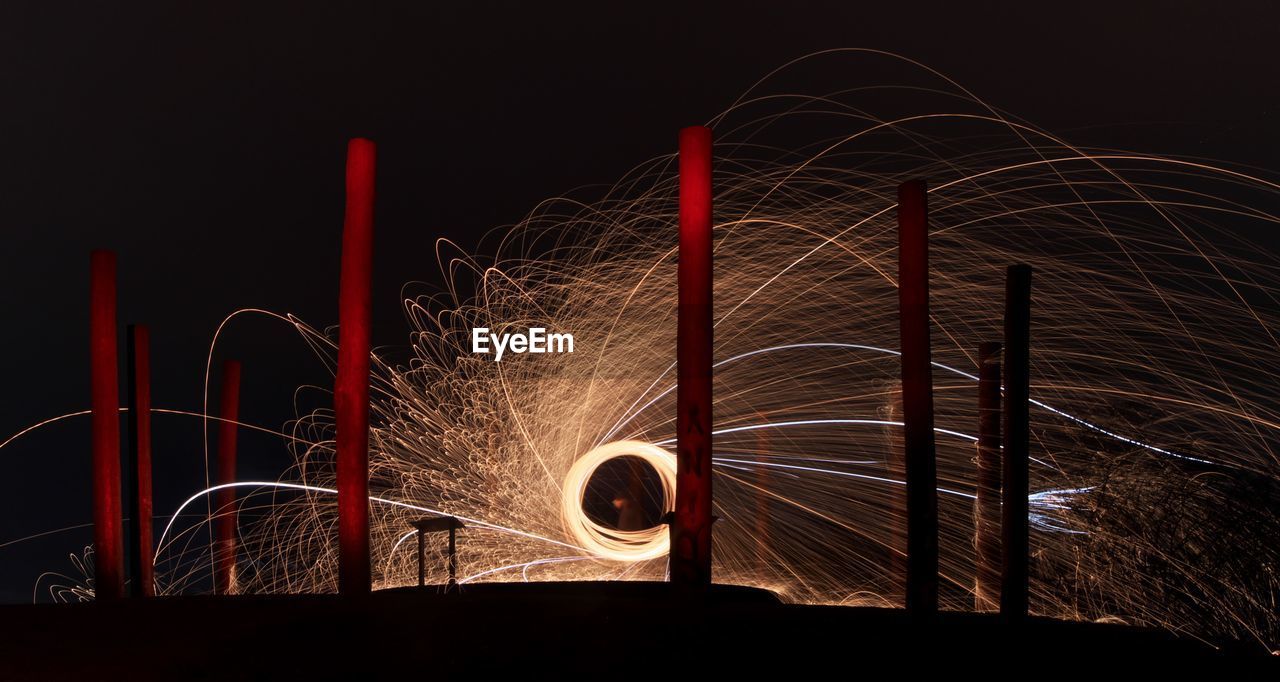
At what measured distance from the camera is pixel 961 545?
716 inches

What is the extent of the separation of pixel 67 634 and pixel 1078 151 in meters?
10.6

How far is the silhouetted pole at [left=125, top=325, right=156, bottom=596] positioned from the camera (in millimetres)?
13094

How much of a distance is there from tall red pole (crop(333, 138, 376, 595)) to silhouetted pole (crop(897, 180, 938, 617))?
205 inches

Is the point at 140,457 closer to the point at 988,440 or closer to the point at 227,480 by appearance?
the point at 227,480

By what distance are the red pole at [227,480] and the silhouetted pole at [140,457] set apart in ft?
7.84

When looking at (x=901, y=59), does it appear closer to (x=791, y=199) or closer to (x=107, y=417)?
(x=791, y=199)

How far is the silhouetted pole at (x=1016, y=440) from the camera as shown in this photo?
8.82m

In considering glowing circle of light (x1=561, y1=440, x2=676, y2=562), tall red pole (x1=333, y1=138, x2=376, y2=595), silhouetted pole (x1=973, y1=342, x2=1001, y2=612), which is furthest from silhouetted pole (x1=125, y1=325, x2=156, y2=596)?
silhouetted pole (x1=973, y1=342, x2=1001, y2=612)

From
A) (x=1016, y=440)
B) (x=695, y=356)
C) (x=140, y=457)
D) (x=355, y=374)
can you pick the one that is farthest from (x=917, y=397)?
(x=140, y=457)

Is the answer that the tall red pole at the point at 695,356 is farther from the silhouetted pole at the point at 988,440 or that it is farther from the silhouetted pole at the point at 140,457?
the silhouetted pole at the point at 140,457

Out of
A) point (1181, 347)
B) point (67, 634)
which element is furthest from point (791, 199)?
point (67, 634)

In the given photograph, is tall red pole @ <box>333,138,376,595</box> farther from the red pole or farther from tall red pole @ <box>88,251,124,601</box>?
the red pole

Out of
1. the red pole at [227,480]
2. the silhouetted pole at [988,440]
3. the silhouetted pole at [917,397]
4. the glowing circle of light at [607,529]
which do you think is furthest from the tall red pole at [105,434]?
the silhouetted pole at [988,440]

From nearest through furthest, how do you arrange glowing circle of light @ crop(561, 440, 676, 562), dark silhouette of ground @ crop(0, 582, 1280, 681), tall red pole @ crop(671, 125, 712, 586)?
dark silhouette of ground @ crop(0, 582, 1280, 681) < tall red pole @ crop(671, 125, 712, 586) < glowing circle of light @ crop(561, 440, 676, 562)
